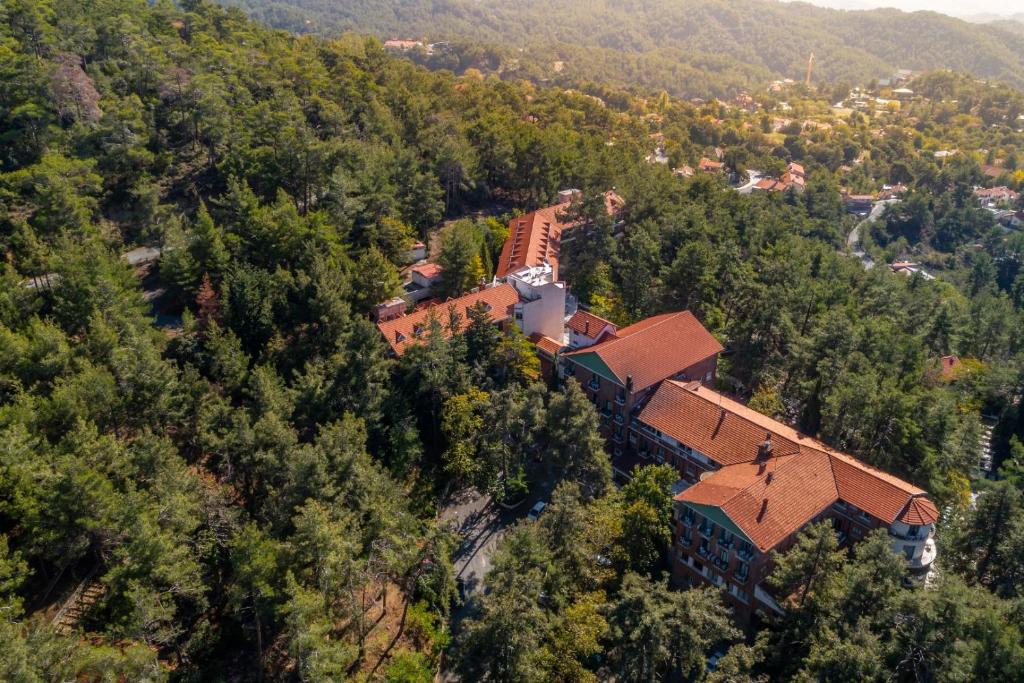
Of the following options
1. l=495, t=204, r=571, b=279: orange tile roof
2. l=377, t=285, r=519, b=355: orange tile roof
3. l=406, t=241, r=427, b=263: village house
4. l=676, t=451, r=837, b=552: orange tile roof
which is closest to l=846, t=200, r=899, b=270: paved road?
l=495, t=204, r=571, b=279: orange tile roof

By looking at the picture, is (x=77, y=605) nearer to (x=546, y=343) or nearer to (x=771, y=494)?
(x=546, y=343)

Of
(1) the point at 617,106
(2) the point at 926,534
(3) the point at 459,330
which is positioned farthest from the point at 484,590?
(1) the point at 617,106

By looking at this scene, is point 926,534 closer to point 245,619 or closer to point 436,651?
point 436,651

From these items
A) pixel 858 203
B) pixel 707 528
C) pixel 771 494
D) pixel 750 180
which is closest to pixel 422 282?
pixel 707 528

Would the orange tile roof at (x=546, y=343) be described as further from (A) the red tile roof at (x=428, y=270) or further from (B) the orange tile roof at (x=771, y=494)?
(B) the orange tile roof at (x=771, y=494)

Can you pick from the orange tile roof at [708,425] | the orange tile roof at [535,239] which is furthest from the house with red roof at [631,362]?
the orange tile roof at [535,239]

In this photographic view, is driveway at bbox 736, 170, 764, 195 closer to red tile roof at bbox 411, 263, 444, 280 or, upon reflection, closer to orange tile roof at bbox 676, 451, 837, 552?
red tile roof at bbox 411, 263, 444, 280

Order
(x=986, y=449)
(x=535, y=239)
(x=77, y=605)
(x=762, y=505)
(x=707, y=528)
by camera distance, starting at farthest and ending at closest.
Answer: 1. (x=535, y=239)
2. (x=986, y=449)
3. (x=707, y=528)
4. (x=762, y=505)
5. (x=77, y=605)
